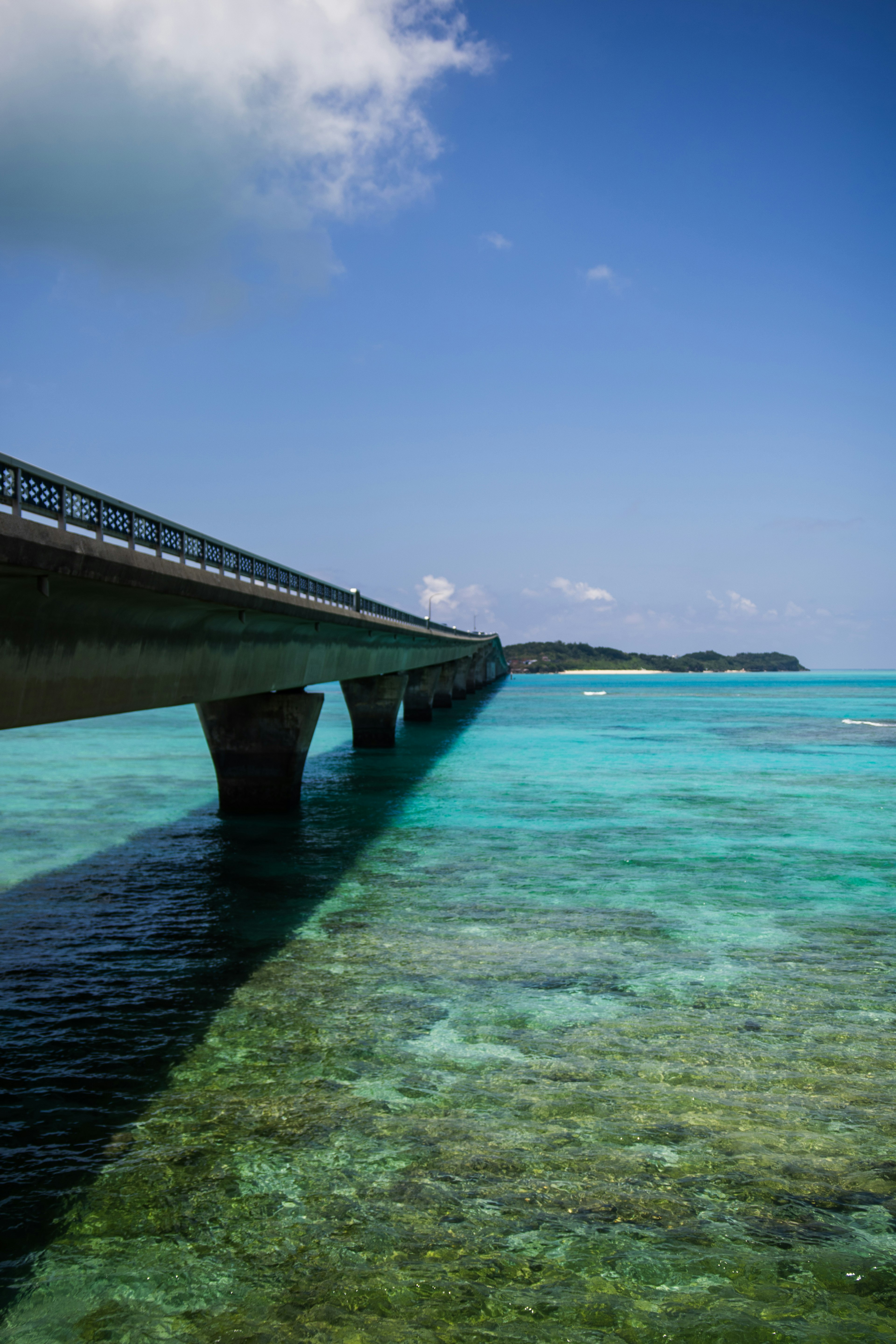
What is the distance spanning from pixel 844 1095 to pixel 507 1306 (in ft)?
15.9

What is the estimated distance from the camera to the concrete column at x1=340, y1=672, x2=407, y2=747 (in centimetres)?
5144

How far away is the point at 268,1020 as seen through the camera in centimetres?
1164

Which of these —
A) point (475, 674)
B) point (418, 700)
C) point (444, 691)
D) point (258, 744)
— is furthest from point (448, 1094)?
point (475, 674)

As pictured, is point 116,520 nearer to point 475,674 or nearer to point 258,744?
point 258,744

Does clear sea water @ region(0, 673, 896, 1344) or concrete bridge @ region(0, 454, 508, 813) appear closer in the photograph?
clear sea water @ region(0, 673, 896, 1344)

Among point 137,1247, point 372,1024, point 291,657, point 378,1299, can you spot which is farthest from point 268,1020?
point 291,657

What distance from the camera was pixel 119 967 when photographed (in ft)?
45.9

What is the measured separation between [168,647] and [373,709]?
33.5 m

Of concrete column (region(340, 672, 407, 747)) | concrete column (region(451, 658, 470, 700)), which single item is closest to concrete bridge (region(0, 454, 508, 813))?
concrete column (region(340, 672, 407, 747))

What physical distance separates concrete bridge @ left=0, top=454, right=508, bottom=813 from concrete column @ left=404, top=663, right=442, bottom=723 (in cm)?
3285

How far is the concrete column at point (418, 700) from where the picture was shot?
7206cm

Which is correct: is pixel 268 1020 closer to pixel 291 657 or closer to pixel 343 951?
pixel 343 951

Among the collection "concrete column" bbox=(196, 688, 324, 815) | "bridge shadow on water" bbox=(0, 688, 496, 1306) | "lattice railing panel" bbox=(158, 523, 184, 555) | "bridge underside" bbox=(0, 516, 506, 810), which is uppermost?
"lattice railing panel" bbox=(158, 523, 184, 555)

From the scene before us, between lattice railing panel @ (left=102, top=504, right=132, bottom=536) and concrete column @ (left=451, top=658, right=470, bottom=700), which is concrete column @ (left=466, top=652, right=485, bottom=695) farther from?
lattice railing panel @ (left=102, top=504, right=132, bottom=536)
